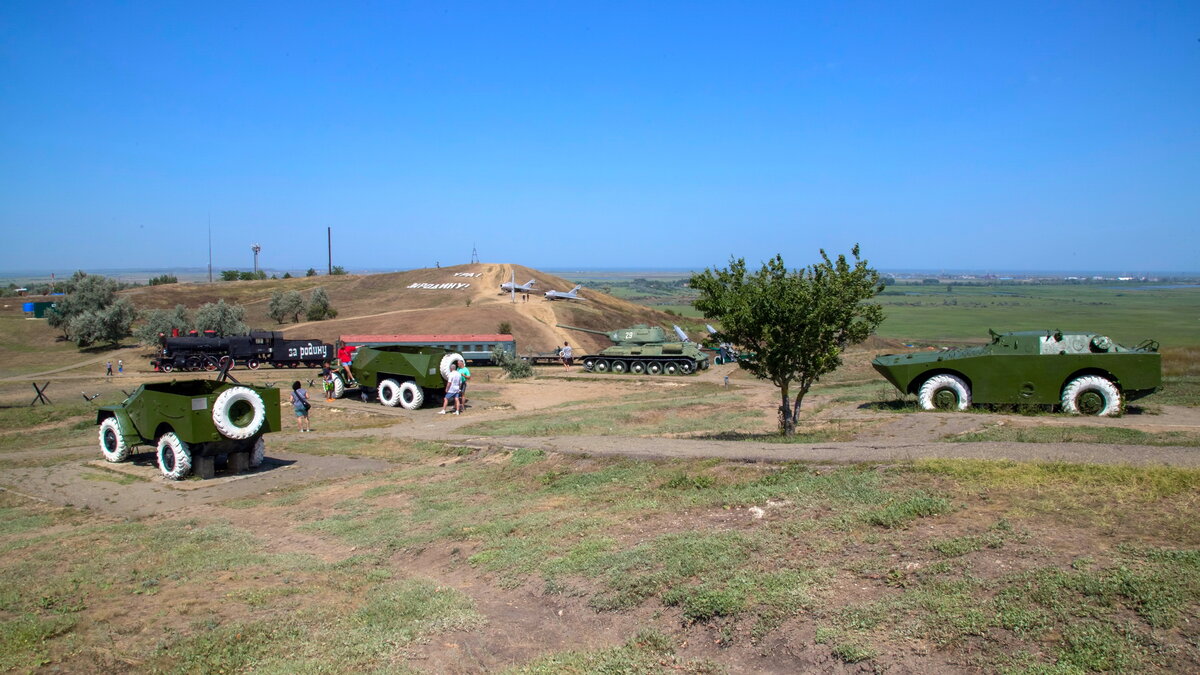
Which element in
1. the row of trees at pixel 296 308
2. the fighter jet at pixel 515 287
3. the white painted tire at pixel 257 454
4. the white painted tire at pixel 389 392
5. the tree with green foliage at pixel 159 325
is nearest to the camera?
the white painted tire at pixel 257 454

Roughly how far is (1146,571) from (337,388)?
26276 millimetres

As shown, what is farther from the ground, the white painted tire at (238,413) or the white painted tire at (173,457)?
the white painted tire at (238,413)

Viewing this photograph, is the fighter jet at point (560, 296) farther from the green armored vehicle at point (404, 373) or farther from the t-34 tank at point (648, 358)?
the green armored vehicle at point (404, 373)

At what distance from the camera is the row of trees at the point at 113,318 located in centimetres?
4956

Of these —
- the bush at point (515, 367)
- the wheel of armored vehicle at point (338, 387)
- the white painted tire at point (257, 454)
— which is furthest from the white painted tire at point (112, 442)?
the bush at point (515, 367)

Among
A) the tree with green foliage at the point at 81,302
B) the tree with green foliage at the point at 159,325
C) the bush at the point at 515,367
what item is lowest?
the bush at the point at 515,367

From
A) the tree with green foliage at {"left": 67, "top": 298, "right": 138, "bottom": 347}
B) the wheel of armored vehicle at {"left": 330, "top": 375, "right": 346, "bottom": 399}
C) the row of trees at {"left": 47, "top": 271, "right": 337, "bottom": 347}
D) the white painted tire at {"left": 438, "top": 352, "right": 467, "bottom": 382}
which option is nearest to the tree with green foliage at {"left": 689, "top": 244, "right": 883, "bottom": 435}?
the white painted tire at {"left": 438, "top": 352, "right": 467, "bottom": 382}

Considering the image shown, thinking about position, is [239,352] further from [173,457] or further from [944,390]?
[944,390]

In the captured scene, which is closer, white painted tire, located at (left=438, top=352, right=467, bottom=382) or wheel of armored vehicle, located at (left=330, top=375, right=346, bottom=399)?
white painted tire, located at (left=438, top=352, right=467, bottom=382)

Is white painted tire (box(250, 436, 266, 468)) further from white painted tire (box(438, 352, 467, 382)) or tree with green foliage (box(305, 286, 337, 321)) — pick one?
tree with green foliage (box(305, 286, 337, 321))

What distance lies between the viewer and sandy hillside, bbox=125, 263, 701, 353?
54.2 meters

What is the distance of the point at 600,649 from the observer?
6.45 meters

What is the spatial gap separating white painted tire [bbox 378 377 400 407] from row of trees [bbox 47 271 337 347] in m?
27.5

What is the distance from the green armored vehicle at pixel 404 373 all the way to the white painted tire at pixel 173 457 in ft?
35.9
